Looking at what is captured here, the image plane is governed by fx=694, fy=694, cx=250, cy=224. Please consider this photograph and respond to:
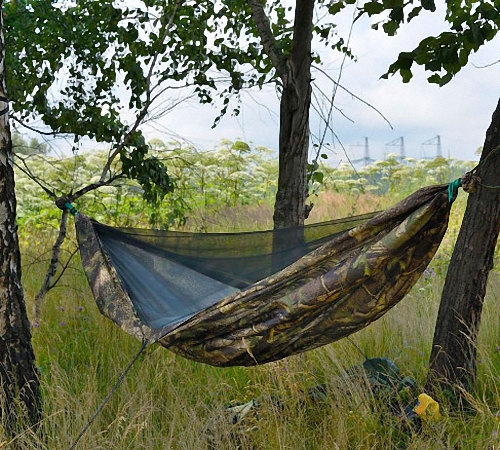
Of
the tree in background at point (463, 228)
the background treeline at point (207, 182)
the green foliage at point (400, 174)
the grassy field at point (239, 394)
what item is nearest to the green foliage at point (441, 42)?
the tree in background at point (463, 228)

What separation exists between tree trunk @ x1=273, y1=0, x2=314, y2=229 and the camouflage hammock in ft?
1.96

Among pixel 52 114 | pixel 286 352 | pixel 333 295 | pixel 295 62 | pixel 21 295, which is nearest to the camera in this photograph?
pixel 333 295

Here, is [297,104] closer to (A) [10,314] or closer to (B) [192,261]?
(B) [192,261]

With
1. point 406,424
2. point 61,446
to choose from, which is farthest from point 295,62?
point 61,446

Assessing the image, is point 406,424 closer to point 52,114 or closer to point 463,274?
point 463,274

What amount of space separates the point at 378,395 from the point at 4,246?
1.24 metres

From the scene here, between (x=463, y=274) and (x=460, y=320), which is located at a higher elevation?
(x=463, y=274)

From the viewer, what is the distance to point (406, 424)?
2043 mm

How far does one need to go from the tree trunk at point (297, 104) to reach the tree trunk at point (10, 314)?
1039 millimetres

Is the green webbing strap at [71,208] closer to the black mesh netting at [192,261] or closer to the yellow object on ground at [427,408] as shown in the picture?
the black mesh netting at [192,261]

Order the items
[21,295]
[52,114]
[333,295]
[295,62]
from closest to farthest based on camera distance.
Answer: [333,295] → [21,295] → [295,62] → [52,114]

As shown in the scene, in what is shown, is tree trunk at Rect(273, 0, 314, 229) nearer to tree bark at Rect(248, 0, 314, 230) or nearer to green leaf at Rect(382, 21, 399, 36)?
tree bark at Rect(248, 0, 314, 230)

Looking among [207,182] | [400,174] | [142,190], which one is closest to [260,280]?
[142,190]

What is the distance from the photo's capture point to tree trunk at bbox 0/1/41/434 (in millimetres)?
2061
